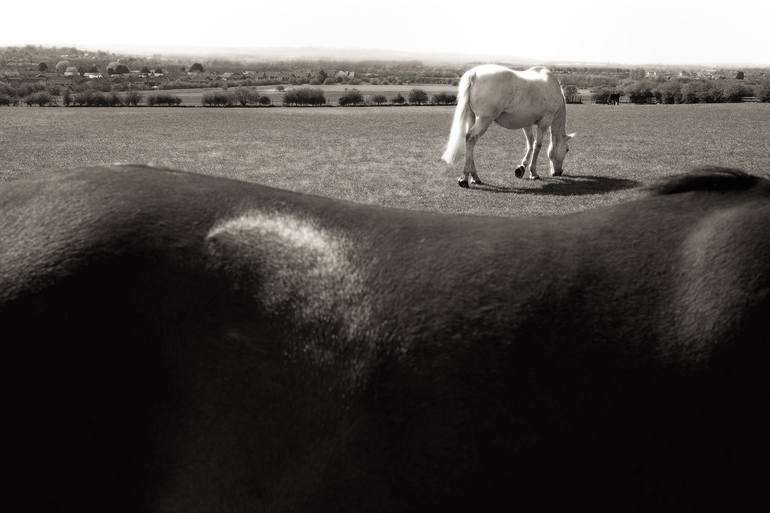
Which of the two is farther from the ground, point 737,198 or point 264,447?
point 737,198

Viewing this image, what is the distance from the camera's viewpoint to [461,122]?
15.0 meters

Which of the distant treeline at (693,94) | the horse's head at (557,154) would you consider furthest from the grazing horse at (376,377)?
the distant treeline at (693,94)

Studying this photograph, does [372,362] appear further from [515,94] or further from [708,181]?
[515,94]

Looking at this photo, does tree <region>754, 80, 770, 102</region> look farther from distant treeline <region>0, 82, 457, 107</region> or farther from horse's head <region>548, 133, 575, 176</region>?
horse's head <region>548, 133, 575, 176</region>

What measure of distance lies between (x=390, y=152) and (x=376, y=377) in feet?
63.3

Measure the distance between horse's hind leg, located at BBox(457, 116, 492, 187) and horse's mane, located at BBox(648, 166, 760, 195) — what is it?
42.2ft

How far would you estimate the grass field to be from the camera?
14.1m

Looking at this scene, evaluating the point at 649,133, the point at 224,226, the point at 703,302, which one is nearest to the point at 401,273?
the point at 224,226

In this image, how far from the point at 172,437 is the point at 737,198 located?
1.41 m

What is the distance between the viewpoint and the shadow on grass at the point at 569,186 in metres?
14.1

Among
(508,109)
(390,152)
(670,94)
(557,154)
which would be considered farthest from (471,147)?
(670,94)

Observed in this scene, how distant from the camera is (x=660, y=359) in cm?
152

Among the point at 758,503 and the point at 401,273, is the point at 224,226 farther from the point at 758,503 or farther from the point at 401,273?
the point at 758,503

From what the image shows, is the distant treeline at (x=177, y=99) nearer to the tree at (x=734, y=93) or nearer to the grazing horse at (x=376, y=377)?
the tree at (x=734, y=93)
